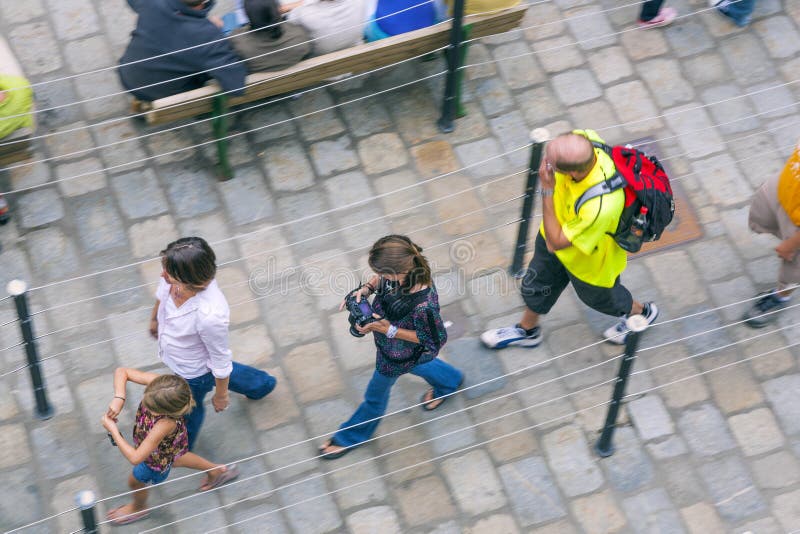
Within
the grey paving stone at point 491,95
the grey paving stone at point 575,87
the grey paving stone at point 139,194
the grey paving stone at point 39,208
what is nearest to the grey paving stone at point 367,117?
the grey paving stone at point 491,95

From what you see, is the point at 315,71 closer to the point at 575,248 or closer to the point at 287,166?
the point at 287,166

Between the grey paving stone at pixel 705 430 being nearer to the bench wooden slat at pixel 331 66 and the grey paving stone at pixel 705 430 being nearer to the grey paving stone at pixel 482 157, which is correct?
the grey paving stone at pixel 482 157

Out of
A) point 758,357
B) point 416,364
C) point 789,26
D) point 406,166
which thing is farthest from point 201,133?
point 789,26

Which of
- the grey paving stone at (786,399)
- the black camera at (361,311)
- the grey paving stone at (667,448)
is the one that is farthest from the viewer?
the grey paving stone at (786,399)

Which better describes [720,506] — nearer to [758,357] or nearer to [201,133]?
[758,357]

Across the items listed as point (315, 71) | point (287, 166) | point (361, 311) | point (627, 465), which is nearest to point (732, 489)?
point (627, 465)

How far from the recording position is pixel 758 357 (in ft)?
21.6

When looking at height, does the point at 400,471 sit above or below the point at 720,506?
above

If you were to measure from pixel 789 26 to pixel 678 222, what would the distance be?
80.9 inches

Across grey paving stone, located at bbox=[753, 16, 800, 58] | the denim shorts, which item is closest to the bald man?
→ the denim shorts

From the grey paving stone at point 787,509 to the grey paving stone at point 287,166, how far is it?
3.45m

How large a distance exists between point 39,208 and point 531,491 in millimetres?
3574

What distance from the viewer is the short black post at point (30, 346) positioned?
17.8ft

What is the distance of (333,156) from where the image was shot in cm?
728
